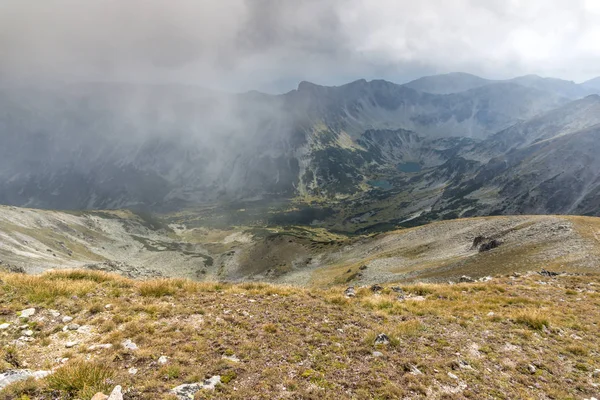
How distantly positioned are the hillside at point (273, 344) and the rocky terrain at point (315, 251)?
27290mm

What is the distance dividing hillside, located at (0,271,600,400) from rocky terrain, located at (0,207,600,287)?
27290 millimetres

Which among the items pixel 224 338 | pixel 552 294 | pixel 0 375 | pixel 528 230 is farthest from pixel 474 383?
pixel 528 230

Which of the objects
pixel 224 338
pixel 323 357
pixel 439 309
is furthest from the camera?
pixel 439 309

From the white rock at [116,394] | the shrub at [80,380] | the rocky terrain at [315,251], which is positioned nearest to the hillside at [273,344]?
the shrub at [80,380]

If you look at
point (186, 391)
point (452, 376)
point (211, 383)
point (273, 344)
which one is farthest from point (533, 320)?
point (186, 391)

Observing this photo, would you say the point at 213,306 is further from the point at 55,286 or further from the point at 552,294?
the point at 552,294

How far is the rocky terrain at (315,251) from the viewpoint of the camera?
42188mm

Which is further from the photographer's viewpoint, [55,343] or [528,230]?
[528,230]

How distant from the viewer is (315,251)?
118 m

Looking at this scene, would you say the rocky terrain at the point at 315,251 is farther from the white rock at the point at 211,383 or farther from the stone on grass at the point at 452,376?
the white rock at the point at 211,383

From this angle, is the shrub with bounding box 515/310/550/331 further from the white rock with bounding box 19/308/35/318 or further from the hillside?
the white rock with bounding box 19/308/35/318

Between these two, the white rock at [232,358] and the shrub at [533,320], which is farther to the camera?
the shrub at [533,320]

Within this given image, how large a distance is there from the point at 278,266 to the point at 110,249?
96745 mm

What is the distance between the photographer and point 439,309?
676 inches
